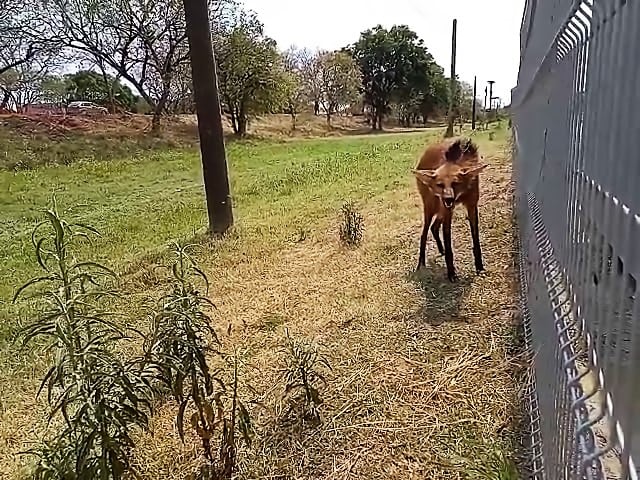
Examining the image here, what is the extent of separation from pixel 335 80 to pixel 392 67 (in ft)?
24.9

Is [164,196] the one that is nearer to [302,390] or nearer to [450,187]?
[450,187]

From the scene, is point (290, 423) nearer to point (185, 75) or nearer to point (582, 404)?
point (582, 404)

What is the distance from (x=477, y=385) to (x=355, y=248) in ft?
10.0

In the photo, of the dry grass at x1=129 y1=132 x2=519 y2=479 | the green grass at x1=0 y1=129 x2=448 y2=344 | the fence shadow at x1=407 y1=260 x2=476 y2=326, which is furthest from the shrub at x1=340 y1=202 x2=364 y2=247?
the fence shadow at x1=407 y1=260 x2=476 y2=326

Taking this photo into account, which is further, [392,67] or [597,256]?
[392,67]

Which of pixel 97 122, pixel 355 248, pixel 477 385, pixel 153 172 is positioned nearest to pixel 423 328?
pixel 477 385

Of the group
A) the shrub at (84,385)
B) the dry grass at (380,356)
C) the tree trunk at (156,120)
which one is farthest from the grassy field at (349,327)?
the tree trunk at (156,120)

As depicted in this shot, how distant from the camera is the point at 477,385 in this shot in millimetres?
3045

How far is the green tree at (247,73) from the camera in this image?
90.0 feet

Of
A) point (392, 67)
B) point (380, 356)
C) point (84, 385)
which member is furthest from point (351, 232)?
point (392, 67)

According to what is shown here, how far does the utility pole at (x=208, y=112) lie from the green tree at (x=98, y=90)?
22.9 meters

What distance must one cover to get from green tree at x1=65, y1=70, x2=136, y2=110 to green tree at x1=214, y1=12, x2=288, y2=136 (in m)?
5.69

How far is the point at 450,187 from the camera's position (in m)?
4.42

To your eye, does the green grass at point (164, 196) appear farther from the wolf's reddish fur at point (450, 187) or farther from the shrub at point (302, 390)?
the shrub at point (302, 390)
